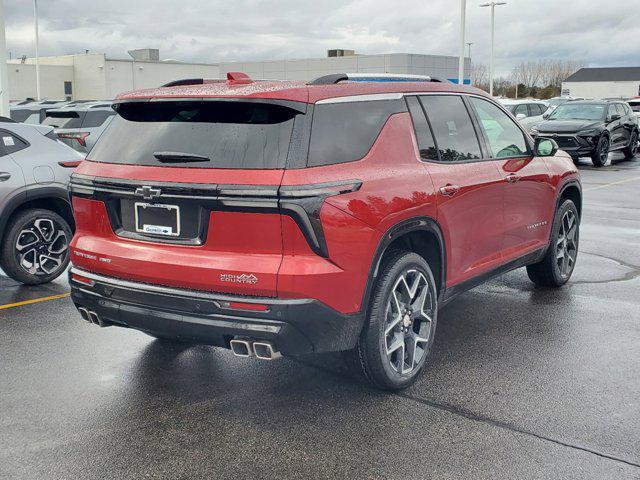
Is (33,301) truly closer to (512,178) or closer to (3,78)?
(512,178)

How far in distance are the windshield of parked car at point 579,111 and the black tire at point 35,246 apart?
1893 centimetres

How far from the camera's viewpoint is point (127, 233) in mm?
4406

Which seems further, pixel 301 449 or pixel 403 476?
pixel 301 449

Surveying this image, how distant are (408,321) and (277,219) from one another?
48.9 inches

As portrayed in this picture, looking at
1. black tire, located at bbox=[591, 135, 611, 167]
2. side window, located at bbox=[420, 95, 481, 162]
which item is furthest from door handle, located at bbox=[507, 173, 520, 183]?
black tire, located at bbox=[591, 135, 611, 167]

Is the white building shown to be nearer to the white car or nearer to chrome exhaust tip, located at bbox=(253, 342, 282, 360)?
the white car

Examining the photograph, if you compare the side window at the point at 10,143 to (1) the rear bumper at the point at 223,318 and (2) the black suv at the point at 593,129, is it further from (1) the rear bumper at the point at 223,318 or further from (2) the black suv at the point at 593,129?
(2) the black suv at the point at 593,129

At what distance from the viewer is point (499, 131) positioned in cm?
615

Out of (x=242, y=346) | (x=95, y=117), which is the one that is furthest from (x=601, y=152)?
(x=242, y=346)

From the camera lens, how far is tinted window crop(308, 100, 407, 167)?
4.15 m

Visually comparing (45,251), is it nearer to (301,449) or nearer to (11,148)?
(11,148)

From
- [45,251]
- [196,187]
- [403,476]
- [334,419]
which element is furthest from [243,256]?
[45,251]

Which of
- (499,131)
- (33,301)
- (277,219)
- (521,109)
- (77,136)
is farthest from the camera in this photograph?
(521,109)

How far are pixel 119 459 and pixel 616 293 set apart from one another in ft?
16.5
